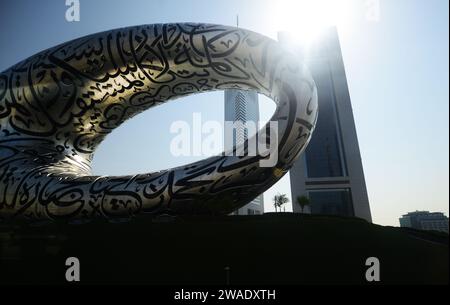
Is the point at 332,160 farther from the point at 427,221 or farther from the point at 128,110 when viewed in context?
the point at 427,221

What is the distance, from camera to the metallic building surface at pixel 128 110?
5.21 m

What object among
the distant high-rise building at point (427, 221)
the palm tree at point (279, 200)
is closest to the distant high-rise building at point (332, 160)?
the palm tree at point (279, 200)

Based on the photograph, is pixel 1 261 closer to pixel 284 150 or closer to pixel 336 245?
pixel 284 150

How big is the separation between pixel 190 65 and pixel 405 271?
5.48 m

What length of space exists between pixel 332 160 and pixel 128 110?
3901 centimetres

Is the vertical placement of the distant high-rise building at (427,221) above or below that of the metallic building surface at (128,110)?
above

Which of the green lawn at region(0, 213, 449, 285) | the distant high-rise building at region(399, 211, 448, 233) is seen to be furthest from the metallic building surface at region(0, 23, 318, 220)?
the distant high-rise building at region(399, 211, 448, 233)

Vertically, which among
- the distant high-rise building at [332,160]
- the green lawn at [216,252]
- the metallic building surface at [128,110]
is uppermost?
the distant high-rise building at [332,160]

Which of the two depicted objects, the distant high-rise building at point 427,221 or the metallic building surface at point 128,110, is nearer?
the metallic building surface at point 128,110

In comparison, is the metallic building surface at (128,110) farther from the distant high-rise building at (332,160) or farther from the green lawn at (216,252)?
the distant high-rise building at (332,160)

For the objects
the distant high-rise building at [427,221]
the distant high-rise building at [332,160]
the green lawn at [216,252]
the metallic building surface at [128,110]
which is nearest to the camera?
the green lawn at [216,252]

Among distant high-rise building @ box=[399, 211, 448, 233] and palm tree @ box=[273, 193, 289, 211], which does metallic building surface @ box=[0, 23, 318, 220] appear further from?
distant high-rise building @ box=[399, 211, 448, 233]

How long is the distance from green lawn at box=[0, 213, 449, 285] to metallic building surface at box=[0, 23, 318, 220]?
1.27 ft

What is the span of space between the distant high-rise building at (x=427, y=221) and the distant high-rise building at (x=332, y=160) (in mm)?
63311
